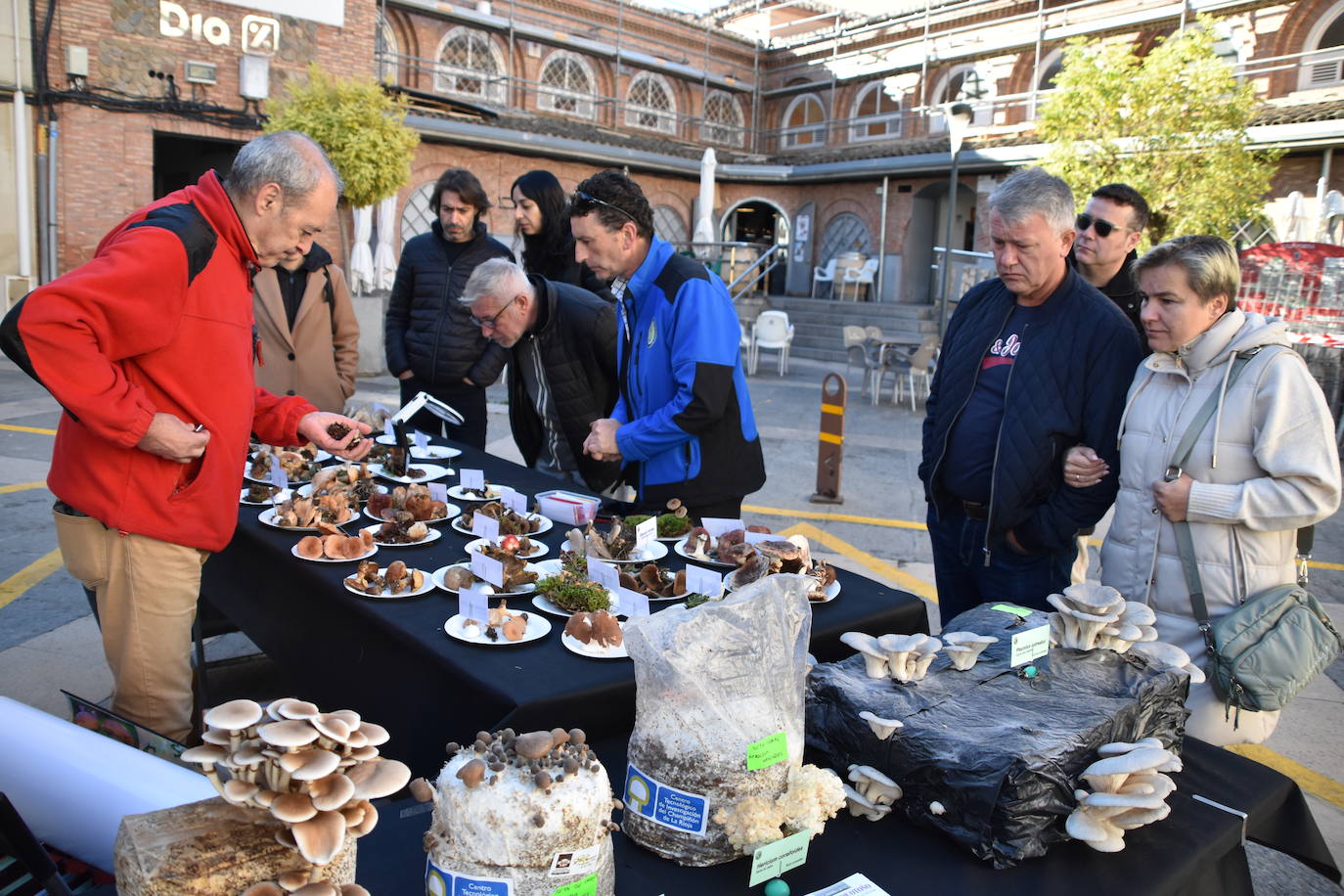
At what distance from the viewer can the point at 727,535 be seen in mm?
2828

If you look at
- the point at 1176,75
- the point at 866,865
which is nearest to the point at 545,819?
the point at 866,865

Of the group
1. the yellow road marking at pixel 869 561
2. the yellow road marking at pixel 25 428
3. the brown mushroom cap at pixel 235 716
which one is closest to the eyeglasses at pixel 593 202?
the brown mushroom cap at pixel 235 716

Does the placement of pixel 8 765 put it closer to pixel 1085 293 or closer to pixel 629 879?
pixel 629 879

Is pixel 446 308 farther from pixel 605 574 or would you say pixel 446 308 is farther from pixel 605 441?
pixel 605 574

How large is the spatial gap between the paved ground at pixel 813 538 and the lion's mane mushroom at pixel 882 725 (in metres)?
1.96

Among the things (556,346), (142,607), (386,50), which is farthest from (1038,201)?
(386,50)

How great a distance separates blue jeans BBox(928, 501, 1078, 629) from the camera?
2918 mm

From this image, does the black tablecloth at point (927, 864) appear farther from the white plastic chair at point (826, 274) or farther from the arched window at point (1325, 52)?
the white plastic chair at point (826, 274)

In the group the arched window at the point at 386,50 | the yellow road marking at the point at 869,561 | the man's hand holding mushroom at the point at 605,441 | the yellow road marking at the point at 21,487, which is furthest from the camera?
the arched window at the point at 386,50

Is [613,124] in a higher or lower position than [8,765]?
higher

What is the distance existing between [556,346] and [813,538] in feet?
10.3

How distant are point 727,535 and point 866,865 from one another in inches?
55.8

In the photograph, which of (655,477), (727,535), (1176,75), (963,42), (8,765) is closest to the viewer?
(8,765)

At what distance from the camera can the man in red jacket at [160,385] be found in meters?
2.02
